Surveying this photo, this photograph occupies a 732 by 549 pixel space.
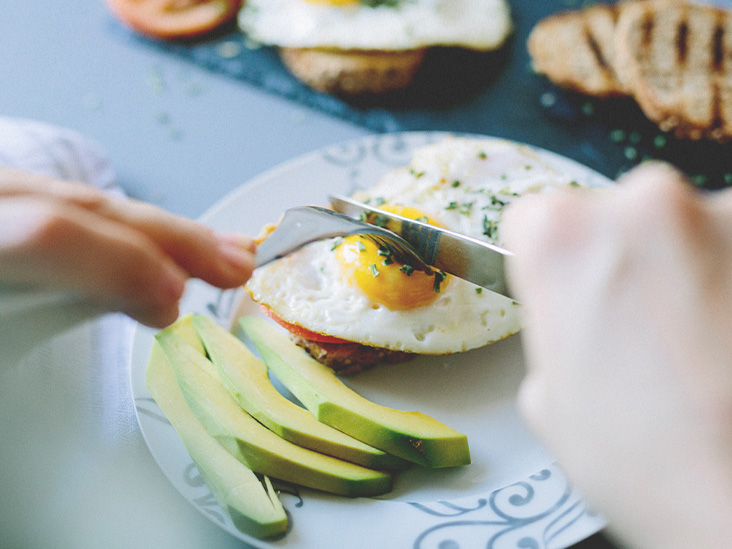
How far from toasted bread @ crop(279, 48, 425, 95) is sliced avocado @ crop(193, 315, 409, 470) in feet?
5.67

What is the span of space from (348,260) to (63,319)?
106 cm

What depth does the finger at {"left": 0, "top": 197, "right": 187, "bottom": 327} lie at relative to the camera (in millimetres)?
978

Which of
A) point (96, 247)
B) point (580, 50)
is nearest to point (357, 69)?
point (580, 50)

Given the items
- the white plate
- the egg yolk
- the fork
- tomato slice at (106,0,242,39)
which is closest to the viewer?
the white plate

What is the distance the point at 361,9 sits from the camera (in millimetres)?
3355

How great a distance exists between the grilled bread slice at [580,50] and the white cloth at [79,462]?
8.14 feet

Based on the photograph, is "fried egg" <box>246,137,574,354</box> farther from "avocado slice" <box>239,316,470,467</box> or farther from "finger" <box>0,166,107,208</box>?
"finger" <box>0,166,107,208</box>

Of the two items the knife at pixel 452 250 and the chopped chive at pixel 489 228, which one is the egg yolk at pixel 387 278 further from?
the chopped chive at pixel 489 228

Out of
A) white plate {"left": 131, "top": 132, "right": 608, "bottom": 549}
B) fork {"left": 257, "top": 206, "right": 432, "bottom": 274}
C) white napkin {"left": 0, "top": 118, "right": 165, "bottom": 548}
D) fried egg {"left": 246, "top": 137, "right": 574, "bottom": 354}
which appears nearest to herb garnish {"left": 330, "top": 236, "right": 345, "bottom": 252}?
fried egg {"left": 246, "top": 137, "right": 574, "bottom": 354}

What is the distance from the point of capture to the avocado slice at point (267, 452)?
164cm

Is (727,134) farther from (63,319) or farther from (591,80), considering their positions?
(63,319)

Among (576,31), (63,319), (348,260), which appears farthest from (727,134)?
(63,319)

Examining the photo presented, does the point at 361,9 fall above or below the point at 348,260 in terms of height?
above

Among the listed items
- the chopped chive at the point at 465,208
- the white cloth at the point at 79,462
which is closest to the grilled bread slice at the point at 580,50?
the chopped chive at the point at 465,208
